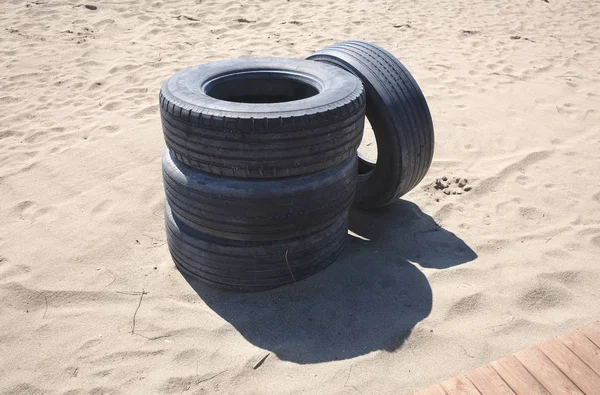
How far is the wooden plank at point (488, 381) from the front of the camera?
8.87ft

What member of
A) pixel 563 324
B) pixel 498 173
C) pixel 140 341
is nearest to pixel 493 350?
pixel 563 324

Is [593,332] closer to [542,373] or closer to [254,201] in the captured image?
[542,373]

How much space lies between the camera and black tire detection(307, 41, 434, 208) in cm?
385

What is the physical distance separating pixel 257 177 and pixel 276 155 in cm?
17

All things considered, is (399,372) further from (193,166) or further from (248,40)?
(248,40)

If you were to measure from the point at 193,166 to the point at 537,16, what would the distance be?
29.8 ft

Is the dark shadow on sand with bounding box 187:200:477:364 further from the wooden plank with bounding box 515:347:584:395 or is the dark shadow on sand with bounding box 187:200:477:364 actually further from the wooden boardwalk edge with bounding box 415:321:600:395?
the wooden plank with bounding box 515:347:584:395

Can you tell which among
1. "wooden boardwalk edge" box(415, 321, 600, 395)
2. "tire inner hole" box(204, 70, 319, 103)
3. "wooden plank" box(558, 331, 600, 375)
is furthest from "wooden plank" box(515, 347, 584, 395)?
"tire inner hole" box(204, 70, 319, 103)

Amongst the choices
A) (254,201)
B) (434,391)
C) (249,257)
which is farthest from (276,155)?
(434,391)

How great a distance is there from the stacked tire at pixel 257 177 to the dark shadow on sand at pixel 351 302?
107mm

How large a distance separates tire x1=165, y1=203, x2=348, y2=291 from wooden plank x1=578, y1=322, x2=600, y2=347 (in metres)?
1.50

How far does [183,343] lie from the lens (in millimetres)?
3221

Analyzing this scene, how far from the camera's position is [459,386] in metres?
2.71

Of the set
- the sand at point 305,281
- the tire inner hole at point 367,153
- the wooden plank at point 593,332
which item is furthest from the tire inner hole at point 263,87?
the wooden plank at point 593,332
